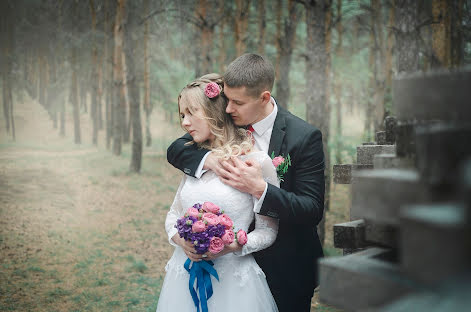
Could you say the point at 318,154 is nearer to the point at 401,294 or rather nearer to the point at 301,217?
the point at 301,217

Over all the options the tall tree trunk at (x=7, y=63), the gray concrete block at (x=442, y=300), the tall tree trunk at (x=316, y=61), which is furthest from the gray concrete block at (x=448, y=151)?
the tall tree trunk at (x=7, y=63)

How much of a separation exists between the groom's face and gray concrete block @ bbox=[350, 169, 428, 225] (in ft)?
4.60

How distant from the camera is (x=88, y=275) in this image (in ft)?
20.3

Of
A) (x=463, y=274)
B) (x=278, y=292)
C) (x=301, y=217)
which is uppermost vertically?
(x=463, y=274)

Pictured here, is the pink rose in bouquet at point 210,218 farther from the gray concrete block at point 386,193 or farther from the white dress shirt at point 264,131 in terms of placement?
the gray concrete block at point 386,193

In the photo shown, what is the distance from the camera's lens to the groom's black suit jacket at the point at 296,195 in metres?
2.70

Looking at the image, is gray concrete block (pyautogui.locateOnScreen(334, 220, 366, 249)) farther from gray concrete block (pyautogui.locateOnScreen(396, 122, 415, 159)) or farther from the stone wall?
gray concrete block (pyautogui.locateOnScreen(396, 122, 415, 159))

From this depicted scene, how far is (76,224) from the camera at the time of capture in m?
8.54

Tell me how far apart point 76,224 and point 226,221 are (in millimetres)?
7065

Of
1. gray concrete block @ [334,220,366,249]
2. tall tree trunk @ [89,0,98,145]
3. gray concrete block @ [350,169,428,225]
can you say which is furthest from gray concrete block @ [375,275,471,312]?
tall tree trunk @ [89,0,98,145]

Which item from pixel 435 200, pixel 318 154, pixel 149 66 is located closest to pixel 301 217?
pixel 318 154

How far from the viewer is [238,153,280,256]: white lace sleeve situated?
8.43 ft

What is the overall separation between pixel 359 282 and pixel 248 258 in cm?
148

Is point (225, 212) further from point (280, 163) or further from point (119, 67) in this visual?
point (119, 67)
